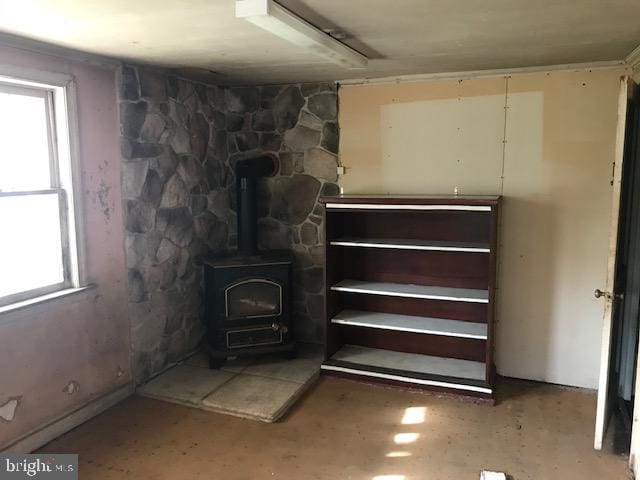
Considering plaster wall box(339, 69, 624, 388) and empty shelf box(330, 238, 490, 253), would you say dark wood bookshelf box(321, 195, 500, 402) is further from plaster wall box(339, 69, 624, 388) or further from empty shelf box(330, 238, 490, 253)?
plaster wall box(339, 69, 624, 388)

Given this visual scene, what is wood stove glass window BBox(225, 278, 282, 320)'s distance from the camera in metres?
3.85

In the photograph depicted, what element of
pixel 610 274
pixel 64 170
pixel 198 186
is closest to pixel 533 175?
pixel 610 274

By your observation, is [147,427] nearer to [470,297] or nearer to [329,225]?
[329,225]

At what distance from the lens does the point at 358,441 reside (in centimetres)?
297

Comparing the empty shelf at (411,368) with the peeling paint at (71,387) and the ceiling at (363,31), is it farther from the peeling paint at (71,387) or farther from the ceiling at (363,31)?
the ceiling at (363,31)

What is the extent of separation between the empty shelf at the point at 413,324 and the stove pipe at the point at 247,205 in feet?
3.09

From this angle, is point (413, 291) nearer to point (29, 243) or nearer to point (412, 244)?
point (412, 244)

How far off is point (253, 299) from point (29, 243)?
5.27ft

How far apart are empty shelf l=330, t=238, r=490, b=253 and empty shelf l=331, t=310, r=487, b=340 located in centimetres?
56

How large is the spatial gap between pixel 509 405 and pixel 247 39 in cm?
283

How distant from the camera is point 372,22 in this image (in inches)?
92.8

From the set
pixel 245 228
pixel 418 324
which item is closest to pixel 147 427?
pixel 245 228

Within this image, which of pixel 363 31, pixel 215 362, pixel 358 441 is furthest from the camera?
pixel 215 362

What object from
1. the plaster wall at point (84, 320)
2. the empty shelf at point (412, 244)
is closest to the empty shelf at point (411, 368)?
the empty shelf at point (412, 244)
